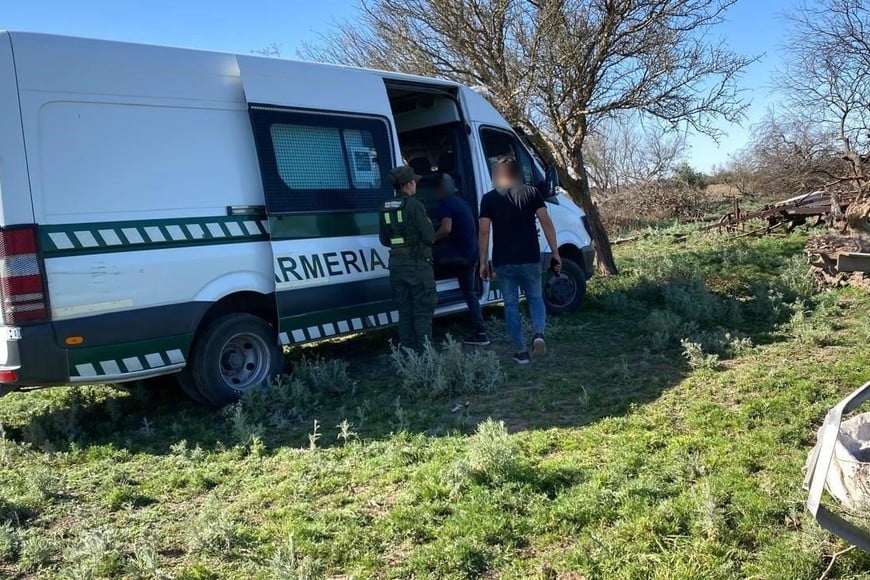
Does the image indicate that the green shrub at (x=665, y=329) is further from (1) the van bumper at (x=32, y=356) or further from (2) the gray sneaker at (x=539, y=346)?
(1) the van bumper at (x=32, y=356)

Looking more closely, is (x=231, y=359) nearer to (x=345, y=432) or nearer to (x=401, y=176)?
(x=345, y=432)

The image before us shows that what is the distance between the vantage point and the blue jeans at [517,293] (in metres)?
6.66

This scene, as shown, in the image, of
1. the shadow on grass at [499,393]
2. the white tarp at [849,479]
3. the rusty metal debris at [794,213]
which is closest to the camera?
the white tarp at [849,479]

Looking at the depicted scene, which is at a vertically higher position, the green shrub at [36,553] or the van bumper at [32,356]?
the van bumper at [32,356]

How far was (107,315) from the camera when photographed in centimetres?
510

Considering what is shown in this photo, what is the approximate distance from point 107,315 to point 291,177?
6.29 ft

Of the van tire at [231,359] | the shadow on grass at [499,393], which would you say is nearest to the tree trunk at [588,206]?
the shadow on grass at [499,393]

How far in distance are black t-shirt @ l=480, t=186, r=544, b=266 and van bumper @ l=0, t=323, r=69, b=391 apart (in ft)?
12.0

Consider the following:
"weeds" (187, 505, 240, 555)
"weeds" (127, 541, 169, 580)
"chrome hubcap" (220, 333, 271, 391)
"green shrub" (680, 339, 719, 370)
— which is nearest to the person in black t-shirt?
"green shrub" (680, 339, 719, 370)

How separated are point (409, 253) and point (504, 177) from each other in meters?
1.12

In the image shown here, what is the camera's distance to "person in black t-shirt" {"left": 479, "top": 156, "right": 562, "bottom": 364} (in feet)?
21.5

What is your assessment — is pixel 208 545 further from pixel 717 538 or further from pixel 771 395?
pixel 771 395

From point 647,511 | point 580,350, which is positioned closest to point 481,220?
point 580,350

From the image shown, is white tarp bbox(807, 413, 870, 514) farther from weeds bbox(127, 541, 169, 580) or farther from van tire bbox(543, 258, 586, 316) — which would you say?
van tire bbox(543, 258, 586, 316)
